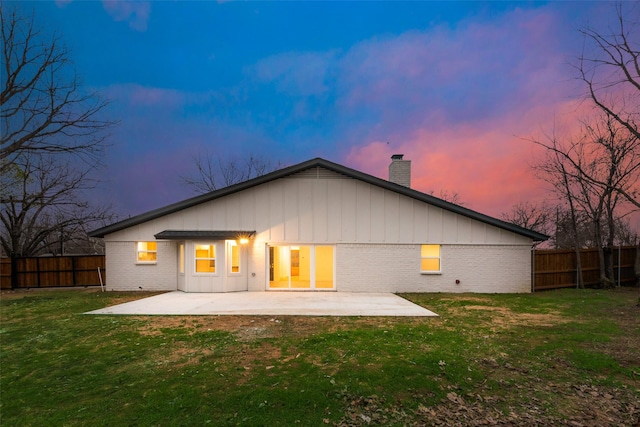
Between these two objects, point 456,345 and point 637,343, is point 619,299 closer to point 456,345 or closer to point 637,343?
point 637,343

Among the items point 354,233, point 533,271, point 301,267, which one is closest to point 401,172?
point 354,233

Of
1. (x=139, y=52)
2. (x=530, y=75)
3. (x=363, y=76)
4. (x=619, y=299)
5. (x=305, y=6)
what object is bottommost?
(x=619, y=299)

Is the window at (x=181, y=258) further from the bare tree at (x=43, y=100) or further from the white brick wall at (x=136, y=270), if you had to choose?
the bare tree at (x=43, y=100)

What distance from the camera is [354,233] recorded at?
43.6 feet

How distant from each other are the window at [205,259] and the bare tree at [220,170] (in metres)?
16.2

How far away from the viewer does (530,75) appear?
15258 millimetres

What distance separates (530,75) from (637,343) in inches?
563

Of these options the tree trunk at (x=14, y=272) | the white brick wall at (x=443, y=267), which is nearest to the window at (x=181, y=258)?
the white brick wall at (x=443, y=267)

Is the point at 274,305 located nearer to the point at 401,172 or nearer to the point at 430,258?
the point at 430,258

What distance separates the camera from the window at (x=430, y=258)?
13.4m

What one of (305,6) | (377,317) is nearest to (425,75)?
(305,6)

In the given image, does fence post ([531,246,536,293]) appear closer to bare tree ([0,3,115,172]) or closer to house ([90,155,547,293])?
house ([90,155,547,293])

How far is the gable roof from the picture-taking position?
42.7ft

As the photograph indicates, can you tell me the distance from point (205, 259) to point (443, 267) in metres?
10.9
